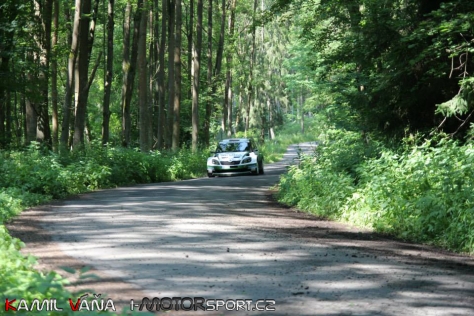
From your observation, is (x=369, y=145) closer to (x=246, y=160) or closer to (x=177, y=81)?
(x=246, y=160)

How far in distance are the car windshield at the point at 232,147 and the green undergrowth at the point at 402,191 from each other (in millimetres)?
14231

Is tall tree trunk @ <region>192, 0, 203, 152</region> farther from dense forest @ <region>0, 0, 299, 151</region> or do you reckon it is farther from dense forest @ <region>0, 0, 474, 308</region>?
dense forest @ <region>0, 0, 474, 308</region>

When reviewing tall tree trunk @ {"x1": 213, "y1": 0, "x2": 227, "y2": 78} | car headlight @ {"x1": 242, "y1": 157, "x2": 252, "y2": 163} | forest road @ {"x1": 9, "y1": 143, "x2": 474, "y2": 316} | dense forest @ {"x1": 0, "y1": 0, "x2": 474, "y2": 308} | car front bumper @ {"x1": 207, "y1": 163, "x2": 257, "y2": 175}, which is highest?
tall tree trunk @ {"x1": 213, "y1": 0, "x2": 227, "y2": 78}

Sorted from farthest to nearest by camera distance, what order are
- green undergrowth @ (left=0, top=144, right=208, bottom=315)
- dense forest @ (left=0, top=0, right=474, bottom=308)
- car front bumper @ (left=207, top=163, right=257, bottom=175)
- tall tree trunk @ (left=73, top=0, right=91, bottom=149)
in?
car front bumper @ (left=207, top=163, right=257, bottom=175) → tall tree trunk @ (left=73, top=0, right=91, bottom=149) → dense forest @ (left=0, top=0, right=474, bottom=308) → green undergrowth @ (left=0, top=144, right=208, bottom=315)

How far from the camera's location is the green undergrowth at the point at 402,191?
1005 cm

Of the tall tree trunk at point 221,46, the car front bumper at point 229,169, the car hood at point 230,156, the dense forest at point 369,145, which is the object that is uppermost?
the tall tree trunk at point 221,46

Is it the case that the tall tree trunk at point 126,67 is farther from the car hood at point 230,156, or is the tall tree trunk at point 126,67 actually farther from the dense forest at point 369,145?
the car hood at point 230,156

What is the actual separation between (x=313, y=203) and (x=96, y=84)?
47.0m


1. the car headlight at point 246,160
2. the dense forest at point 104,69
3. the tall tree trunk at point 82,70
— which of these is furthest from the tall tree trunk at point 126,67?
the car headlight at point 246,160

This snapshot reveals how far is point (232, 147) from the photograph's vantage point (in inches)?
1231

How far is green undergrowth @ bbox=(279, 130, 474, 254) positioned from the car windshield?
14.2 metres

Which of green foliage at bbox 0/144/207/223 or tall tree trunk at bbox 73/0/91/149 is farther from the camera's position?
tall tree trunk at bbox 73/0/91/149

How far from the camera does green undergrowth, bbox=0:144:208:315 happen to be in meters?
5.18

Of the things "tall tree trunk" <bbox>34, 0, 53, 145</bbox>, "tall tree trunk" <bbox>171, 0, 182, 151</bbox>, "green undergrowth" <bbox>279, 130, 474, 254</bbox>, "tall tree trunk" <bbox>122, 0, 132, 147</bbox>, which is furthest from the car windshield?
"green undergrowth" <bbox>279, 130, 474, 254</bbox>
